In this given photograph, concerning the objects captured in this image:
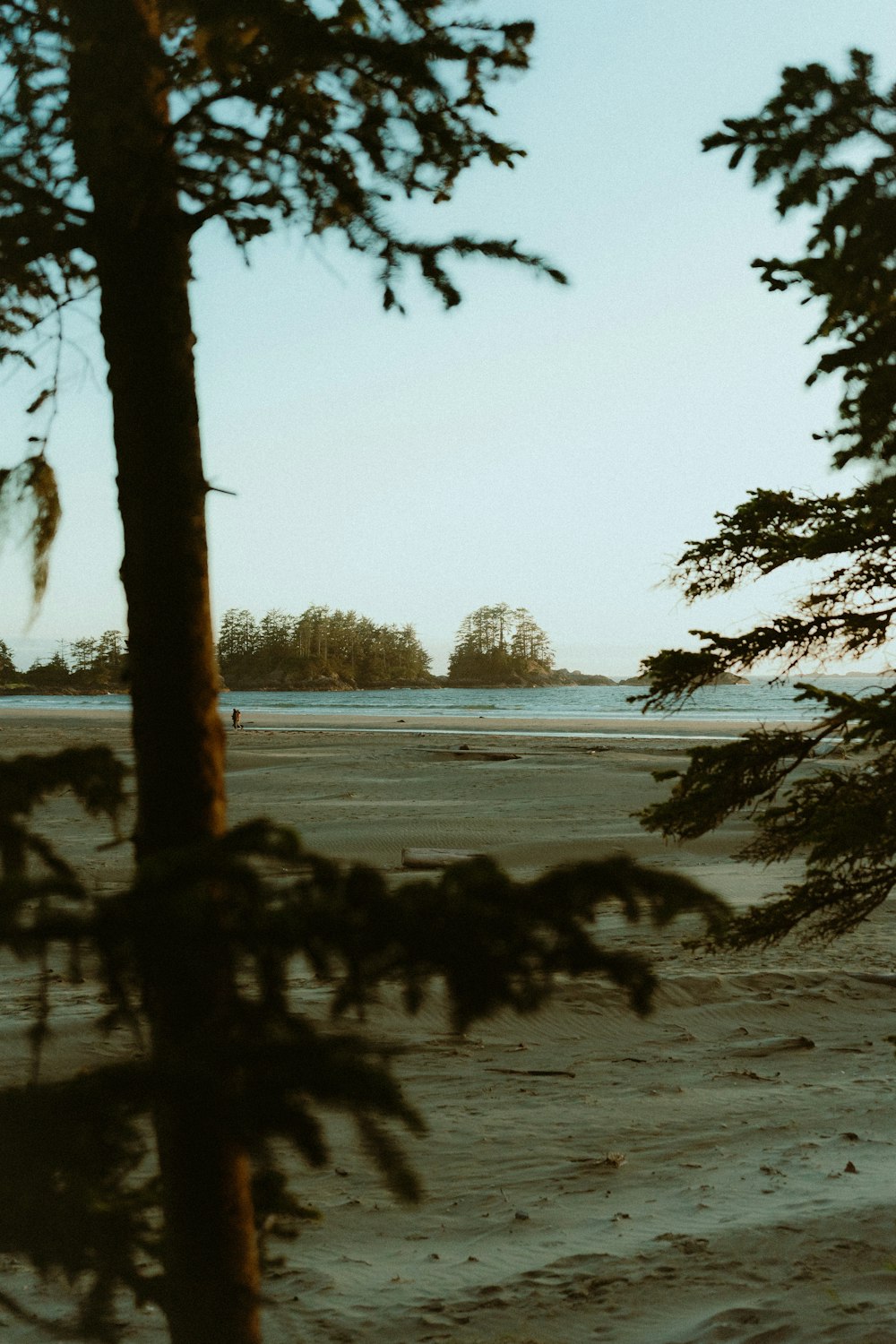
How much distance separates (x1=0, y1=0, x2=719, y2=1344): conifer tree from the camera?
199 cm

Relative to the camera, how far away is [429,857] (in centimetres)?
1552

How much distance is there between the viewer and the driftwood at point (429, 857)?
15.2 metres

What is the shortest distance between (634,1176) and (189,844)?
4848mm

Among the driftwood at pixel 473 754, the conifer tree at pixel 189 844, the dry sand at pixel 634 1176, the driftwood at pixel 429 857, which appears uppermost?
the conifer tree at pixel 189 844

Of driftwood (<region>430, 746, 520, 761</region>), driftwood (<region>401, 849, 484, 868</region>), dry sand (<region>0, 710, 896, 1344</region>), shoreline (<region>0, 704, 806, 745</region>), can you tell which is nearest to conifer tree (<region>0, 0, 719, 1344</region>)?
dry sand (<region>0, 710, 896, 1344</region>)

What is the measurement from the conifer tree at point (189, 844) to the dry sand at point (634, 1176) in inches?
27.7

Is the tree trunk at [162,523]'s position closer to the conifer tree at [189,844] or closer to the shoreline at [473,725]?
the conifer tree at [189,844]

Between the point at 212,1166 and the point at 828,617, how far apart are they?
15.9 feet

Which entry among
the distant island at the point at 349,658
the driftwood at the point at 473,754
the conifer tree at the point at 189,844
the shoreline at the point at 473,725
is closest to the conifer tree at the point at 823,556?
the conifer tree at the point at 189,844

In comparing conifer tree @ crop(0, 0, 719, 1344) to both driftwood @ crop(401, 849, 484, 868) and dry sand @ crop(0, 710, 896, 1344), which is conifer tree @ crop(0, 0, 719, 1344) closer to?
dry sand @ crop(0, 710, 896, 1344)

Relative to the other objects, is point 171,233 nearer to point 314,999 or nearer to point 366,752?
point 314,999

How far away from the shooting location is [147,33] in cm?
276

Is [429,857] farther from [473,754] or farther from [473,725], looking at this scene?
[473,725]

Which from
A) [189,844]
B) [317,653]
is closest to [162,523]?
[189,844]
